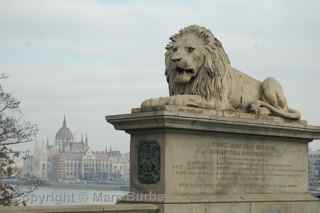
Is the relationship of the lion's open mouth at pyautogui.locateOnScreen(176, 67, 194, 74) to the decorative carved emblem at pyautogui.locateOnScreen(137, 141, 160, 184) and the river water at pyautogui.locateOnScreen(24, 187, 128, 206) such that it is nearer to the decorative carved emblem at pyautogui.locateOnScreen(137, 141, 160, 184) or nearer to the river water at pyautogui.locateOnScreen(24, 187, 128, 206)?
the decorative carved emblem at pyautogui.locateOnScreen(137, 141, 160, 184)

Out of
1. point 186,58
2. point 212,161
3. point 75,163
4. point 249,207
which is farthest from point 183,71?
point 75,163

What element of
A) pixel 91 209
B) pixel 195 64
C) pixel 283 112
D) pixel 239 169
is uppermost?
pixel 195 64

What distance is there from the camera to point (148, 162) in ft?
36.9

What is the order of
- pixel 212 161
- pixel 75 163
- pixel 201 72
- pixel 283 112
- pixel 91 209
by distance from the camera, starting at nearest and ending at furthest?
pixel 91 209 → pixel 212 161 → pixel 201 72 → pixel 283 112 → pixel 75 163

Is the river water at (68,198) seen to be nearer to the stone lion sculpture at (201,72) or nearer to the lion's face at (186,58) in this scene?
the stone lion sculpture at (201,72)

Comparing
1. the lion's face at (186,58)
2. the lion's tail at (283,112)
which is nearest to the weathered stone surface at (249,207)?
the lion's tail at (283,112)

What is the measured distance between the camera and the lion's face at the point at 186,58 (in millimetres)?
12094

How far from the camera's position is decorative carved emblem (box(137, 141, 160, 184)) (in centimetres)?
1108

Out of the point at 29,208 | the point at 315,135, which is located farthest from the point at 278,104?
the point at 29,208

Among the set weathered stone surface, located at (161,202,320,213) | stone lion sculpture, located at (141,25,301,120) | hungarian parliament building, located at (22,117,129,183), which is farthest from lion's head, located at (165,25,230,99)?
hungarian parliament building, located at (22,117,129,183)

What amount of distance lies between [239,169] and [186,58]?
2.18 meters

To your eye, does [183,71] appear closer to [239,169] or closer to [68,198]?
[239,169]

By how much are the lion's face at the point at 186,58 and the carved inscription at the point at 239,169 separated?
4.41 ft

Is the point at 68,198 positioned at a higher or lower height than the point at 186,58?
lower
